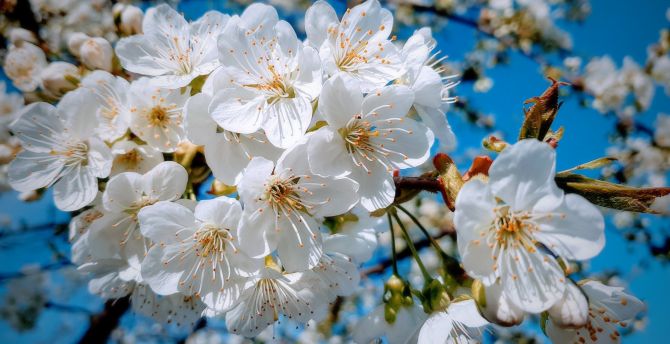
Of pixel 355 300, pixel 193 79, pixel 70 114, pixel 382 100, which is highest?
pixel 382 100

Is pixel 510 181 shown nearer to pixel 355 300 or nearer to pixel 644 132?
pixel 644 132

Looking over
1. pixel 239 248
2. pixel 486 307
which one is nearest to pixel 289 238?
pixel 239 248

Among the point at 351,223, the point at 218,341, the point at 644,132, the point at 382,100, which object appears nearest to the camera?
the point at 382,100

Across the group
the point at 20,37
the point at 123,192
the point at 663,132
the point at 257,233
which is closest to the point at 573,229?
the point at 257,233

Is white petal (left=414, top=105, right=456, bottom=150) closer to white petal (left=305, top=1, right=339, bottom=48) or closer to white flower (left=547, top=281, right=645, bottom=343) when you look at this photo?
white petal (left=305, top=1, right=339, bottom=48)

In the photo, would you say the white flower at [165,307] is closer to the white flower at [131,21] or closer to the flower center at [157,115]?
the flower center at [157,115]

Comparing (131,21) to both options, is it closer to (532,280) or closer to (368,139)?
(368,139)

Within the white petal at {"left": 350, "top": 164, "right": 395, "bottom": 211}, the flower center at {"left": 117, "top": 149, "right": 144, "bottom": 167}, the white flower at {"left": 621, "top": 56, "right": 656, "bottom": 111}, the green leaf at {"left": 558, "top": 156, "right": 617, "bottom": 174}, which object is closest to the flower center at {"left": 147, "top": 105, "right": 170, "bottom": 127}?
the flower center at {"left": 117, "top": 149, "right": 144, "bottom": 167}
